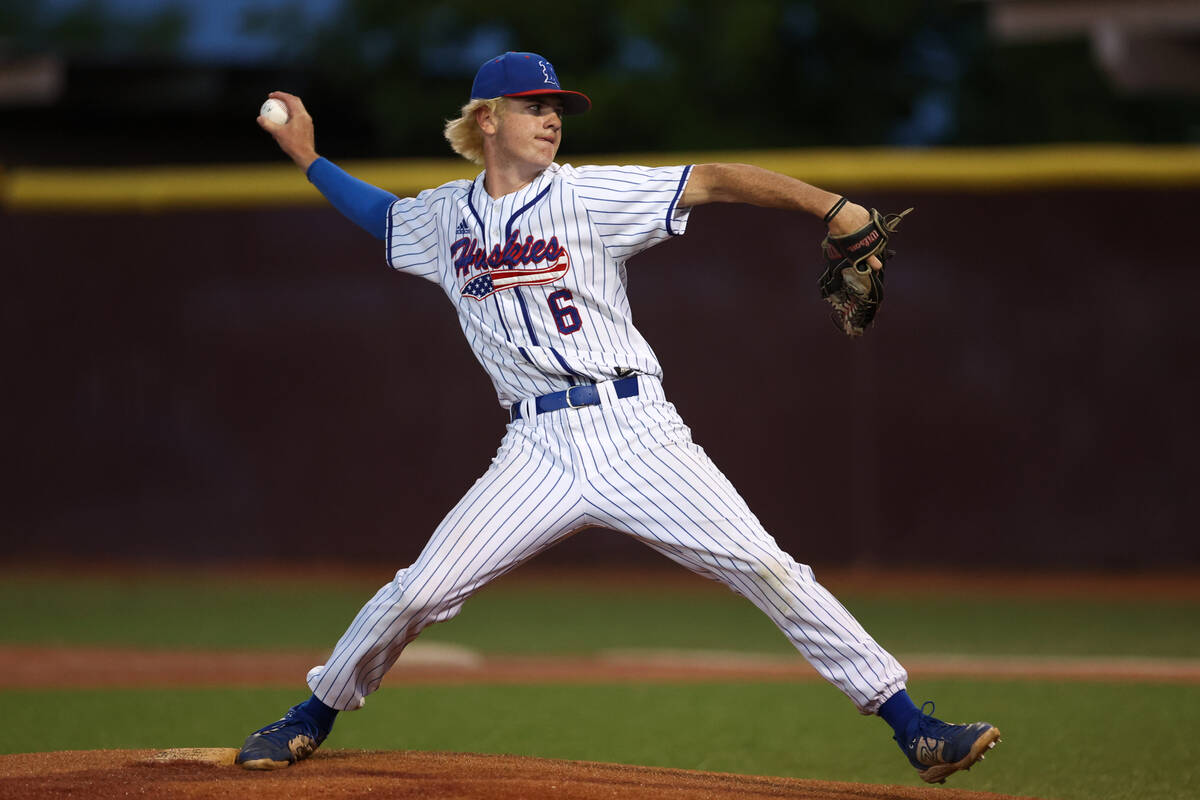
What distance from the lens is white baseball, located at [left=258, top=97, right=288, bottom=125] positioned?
3.96 m

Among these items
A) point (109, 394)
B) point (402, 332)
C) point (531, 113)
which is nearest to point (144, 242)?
point (109, 394)

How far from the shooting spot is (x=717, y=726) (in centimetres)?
502

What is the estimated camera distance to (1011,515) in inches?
386

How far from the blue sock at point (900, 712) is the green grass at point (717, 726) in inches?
32.3

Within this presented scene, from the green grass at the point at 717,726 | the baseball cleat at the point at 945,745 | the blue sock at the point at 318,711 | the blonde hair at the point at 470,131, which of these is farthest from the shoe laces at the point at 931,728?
the blonde hair at the point at 470,131

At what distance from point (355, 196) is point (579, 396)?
0.96 metres

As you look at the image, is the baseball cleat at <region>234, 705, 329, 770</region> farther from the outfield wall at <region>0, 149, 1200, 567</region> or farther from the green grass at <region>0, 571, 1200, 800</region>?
the outfield wall at <region>0, 149, 1200, 567</region>

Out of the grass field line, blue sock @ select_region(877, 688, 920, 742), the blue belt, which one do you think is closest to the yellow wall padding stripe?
the grass field line

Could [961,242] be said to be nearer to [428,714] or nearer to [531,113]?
[428,714]

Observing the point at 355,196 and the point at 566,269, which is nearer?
the point at 566,269

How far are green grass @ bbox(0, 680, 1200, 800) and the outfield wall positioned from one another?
4136 millimetres

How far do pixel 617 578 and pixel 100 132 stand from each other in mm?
8789

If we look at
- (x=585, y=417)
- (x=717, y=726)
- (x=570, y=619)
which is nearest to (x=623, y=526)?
(x=585, y=417)

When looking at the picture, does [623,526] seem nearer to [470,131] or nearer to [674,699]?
[470,131]
